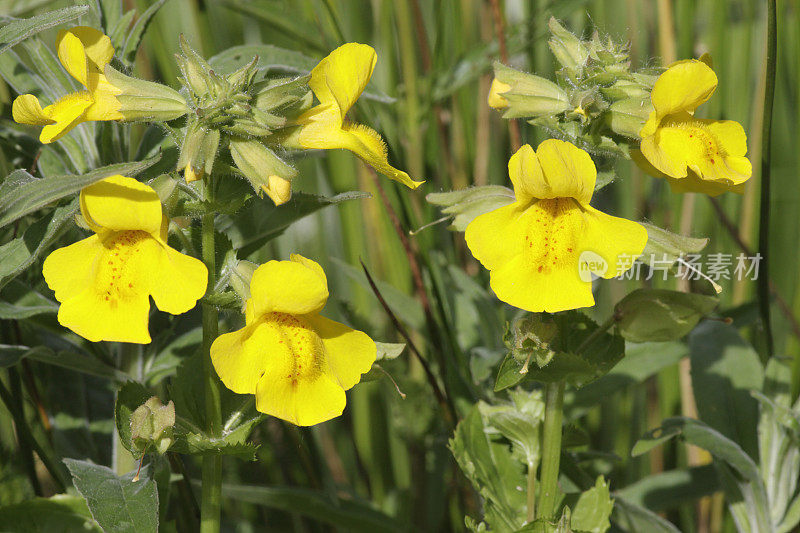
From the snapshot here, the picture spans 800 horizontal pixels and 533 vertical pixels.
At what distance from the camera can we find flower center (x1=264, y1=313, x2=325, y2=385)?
2.63 feet

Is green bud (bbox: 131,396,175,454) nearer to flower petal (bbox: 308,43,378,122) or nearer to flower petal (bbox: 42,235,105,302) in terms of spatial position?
flower petal (bbox: 42,235,105,302)

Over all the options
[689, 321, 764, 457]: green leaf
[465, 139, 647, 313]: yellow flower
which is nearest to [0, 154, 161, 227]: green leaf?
[465, 139, 647, 313]: yellow flower

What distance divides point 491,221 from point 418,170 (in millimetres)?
739

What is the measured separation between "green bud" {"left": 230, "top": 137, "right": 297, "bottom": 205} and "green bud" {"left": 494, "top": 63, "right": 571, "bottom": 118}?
27cm

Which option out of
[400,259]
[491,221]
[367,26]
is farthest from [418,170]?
[491,221]

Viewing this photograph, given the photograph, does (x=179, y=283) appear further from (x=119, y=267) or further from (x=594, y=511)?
(x=594, y=511)

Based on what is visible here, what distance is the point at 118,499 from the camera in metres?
0.87

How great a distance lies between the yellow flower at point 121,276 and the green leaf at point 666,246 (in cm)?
51

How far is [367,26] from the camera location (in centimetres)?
169

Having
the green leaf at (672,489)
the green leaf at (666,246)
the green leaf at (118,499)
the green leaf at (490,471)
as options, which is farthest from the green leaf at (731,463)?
the green leaf at (118,499)

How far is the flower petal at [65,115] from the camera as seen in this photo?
0.79m

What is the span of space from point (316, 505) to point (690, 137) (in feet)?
2.49

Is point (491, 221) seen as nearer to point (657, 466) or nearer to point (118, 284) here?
point (118, 284)

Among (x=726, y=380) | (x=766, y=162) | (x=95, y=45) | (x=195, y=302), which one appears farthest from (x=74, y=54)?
(x=726, y=380)
